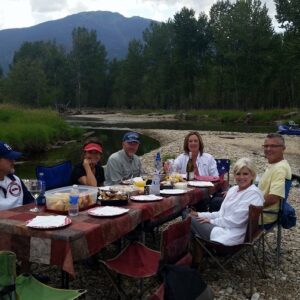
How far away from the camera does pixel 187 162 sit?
655cm

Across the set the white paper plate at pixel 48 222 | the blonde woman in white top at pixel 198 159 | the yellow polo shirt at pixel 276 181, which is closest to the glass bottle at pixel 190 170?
the blonde woman in white top at pixel 198 159

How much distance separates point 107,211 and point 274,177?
2274 mm

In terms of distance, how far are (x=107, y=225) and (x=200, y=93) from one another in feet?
229

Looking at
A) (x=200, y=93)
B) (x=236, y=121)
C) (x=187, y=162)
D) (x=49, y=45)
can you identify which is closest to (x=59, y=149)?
(x=187, y=162)

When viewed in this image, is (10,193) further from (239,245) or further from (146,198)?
(239,245)

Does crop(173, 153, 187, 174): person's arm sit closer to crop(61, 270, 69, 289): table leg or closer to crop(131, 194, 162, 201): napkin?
crop(131, 194, 162, 201): napkin

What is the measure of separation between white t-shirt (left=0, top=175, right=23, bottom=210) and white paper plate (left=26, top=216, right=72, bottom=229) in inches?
34.0

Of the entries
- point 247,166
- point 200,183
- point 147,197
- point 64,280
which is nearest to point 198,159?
point 200,183

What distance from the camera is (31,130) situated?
22.9 metres

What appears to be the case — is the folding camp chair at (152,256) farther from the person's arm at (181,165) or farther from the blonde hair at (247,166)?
the person's arm at (181,165)

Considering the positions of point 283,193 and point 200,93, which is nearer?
point 283,193

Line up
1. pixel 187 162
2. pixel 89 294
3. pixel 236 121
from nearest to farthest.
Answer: pixel 89 294, pixel 187 162, pixel 236 121

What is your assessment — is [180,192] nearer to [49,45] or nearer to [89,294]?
[89,294]

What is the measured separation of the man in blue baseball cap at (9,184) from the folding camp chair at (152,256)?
125 centimetres
